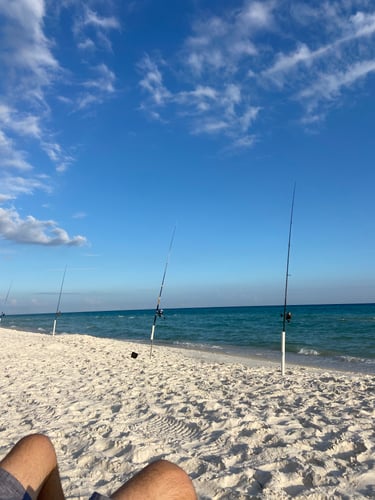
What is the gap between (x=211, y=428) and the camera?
172 inches

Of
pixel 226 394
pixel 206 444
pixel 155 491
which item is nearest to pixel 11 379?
pixel 226 394

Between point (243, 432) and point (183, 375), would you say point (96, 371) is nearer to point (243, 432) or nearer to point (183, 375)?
point (183, 375)

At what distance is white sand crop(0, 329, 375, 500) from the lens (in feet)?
10.1

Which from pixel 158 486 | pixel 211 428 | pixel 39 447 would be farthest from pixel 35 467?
pixel 211 428

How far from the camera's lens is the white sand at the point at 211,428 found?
309 cm

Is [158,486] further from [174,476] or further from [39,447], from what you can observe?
[39,447]

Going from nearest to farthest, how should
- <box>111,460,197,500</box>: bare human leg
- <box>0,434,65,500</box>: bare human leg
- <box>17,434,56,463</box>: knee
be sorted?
<box>111,460,197,500</box>: bare human leg → <box>0,434,65,500</box>: bare human leg → <box>17,434,56,463</box>: knee

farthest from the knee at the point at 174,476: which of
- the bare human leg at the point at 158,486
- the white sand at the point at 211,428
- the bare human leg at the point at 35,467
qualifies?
the white sand at the point at 211,428

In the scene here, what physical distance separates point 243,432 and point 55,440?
6.90 ft

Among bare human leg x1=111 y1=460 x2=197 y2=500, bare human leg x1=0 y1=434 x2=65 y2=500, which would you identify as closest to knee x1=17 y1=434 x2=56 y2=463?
bare human leg x1=0 y1=434 x2=65 y2=500

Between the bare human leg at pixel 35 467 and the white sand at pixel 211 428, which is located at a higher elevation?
the bare human leg at pixel 35 467

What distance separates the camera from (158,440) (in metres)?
4.11

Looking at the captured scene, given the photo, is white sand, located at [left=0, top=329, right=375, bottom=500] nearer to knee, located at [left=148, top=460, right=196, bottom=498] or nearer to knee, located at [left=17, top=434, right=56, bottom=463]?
knee, located at [left=17, top=434, right=56, bottom=463]

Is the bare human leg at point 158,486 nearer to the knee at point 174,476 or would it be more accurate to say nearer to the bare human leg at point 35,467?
the knee at point 174,476
